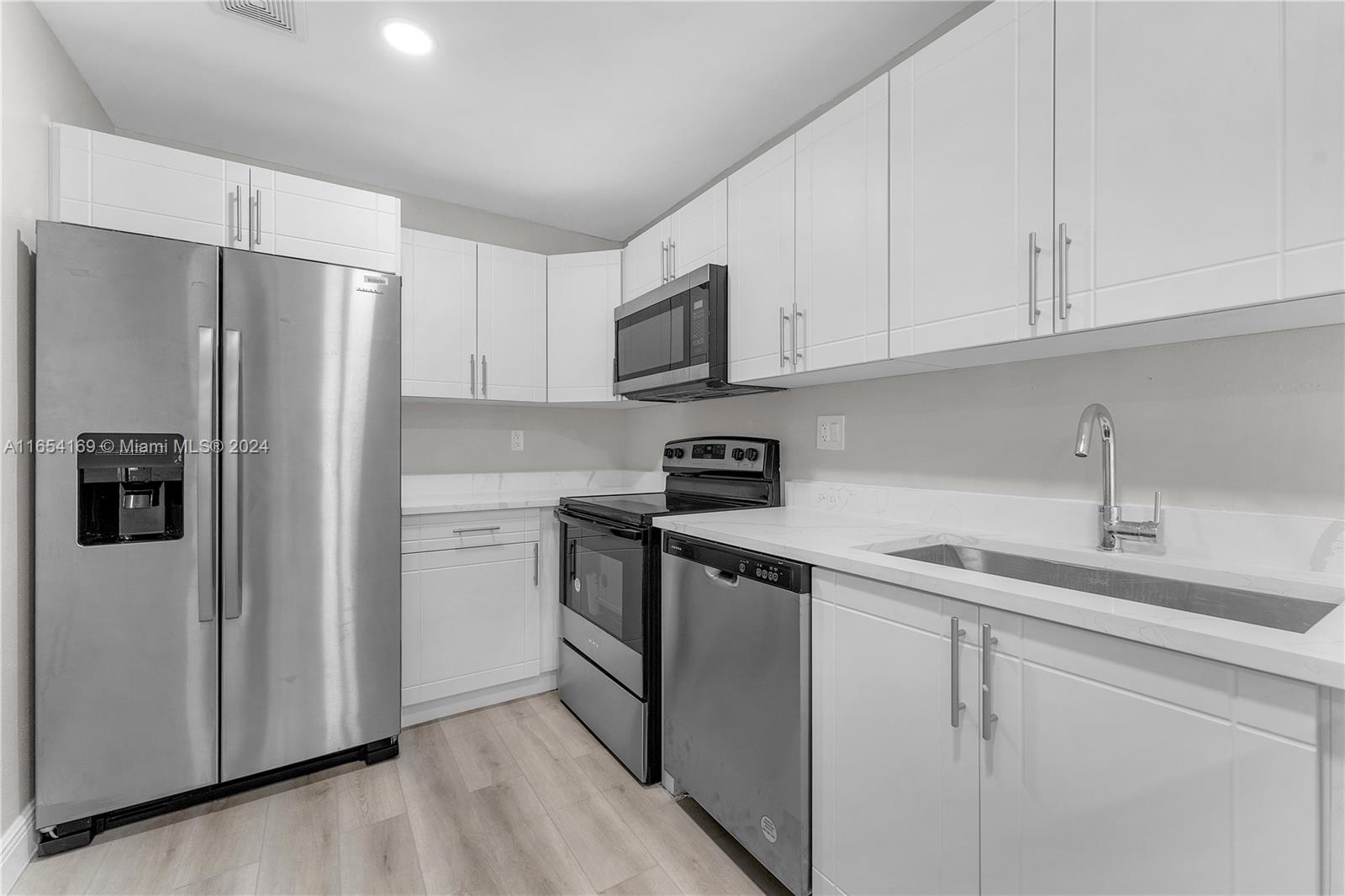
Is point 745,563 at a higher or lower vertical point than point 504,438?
lower

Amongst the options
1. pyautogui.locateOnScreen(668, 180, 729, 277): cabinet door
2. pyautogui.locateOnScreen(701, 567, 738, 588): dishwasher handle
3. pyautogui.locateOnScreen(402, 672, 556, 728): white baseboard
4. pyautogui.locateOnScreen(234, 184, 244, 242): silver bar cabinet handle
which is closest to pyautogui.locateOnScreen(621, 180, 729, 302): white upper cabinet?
pyautogui.locateOnScreen(668, 180, 729, 277): cabinet door

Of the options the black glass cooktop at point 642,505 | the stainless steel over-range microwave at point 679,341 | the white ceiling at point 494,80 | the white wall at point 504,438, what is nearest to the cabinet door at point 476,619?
the black glass cooktop at point 642,505

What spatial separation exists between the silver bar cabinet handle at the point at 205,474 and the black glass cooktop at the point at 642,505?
1247 mm

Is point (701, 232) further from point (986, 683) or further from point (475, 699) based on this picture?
point (475, 699)

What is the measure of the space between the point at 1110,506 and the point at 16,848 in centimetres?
300

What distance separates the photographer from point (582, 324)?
9.83 feet

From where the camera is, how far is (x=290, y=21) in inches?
70.5

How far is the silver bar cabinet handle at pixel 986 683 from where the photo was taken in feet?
3.44

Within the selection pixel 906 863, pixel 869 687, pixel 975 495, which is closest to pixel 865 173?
pixel 975 495

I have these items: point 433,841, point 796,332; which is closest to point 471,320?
point 796,332

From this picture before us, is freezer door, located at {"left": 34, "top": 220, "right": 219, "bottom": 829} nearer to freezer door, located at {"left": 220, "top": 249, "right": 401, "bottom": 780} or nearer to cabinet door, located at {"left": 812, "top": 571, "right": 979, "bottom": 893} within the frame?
freezer door, located at {"left": 220, "top": 249, "right": 401, "bottom": 780}

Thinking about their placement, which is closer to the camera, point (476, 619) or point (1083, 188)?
point (1083, 188)

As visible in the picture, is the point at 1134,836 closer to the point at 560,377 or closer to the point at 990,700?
the point at 990,700

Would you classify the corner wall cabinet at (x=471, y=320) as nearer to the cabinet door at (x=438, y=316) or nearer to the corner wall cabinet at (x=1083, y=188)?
the cabinet door at (x=438, y=316)
